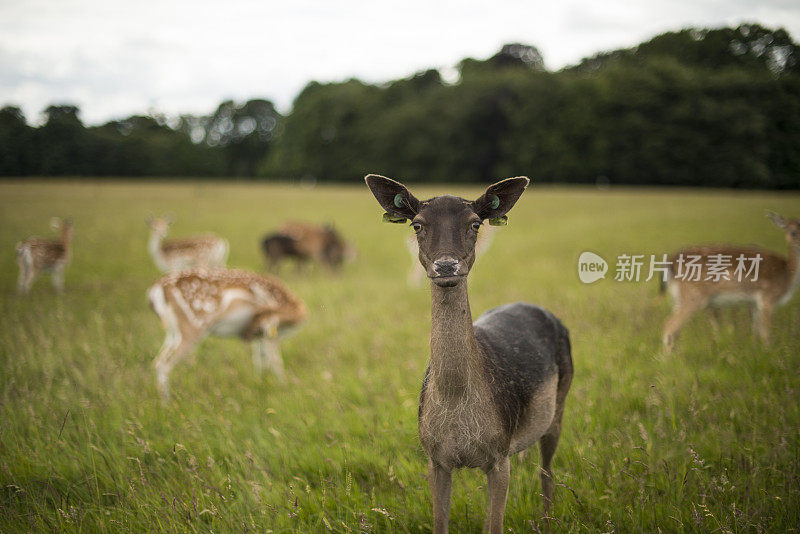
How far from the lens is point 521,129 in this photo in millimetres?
57438

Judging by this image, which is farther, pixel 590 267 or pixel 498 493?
pixel 590 267

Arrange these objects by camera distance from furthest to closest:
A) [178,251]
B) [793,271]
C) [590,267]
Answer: [178,251]
[793,271]
[590,267]

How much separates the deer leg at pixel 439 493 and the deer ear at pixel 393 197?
1439 mm

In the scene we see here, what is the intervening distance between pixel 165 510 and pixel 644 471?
346cm

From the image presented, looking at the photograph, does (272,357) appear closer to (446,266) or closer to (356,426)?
(356,426)

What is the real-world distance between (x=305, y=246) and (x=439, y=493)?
12285mm

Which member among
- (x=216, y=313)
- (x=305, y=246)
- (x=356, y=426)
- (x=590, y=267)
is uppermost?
(x=590, y=267)

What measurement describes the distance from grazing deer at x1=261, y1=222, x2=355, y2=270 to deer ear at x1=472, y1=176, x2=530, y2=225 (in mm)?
11977

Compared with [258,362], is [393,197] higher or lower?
higher

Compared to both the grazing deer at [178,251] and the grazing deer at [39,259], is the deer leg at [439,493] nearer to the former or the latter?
the grazing deer at [178,251]

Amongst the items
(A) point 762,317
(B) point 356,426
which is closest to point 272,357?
(B) point 356,426

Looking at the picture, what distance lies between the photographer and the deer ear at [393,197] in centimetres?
250

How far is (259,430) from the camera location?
13.7ft

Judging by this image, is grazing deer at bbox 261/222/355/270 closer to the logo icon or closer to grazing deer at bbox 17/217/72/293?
grazing deer at bbox 17/217/72/293
